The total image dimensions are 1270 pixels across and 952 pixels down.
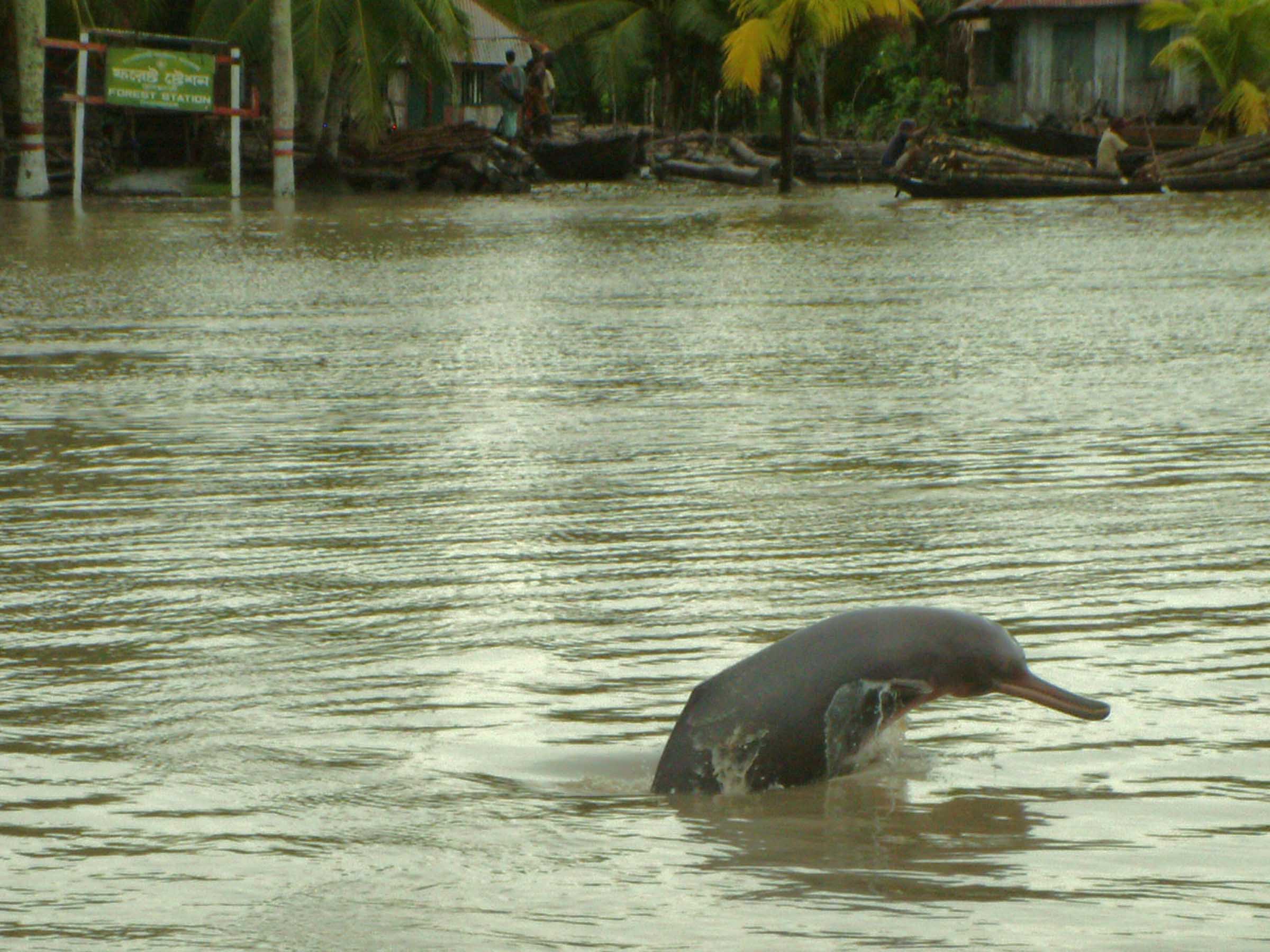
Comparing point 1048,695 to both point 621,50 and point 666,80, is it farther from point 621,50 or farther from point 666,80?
point 666,80

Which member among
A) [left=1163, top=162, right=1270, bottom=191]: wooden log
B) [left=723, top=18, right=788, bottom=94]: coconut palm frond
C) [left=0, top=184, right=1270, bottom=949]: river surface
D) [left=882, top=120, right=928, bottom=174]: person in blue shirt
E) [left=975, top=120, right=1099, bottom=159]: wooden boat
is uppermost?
[left=723, top=18, right=788, bottom=94]: coconut palm frond

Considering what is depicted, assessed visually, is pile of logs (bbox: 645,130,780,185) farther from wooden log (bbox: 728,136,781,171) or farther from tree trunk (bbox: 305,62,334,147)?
tree trunk (bbox: 305,62,334,147)

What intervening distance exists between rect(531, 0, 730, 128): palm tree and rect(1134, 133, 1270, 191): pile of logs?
1373 cm

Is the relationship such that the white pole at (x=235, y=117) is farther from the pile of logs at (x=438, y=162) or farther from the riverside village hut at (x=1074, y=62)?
the riverside village hut at (x=1074, y=62)

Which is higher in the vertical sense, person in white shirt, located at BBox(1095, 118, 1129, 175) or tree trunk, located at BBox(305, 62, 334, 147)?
tree trunk, located at BBox(305, 62, 334, 147)

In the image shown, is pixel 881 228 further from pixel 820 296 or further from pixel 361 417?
pixel 361 417

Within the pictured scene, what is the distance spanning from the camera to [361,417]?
7262mm

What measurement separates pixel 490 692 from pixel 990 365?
5115 mm

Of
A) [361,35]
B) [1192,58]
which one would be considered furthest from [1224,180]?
[361,35]

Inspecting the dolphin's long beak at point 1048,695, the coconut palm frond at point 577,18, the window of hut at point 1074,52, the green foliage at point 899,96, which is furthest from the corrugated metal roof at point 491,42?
the dolphin's long beak at point 1048,695

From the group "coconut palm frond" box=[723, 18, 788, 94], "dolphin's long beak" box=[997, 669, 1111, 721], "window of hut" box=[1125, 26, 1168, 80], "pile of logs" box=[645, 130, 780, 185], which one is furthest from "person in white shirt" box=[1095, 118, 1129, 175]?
"dolphin's long beak" box=[997, 669, 1111, 721]

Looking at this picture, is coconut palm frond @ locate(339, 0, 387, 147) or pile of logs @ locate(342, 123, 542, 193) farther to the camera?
pile of logs @ locate(342, 123, 542, 193)

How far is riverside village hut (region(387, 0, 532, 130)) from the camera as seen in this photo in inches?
1473

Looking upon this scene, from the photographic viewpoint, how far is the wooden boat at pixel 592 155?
30719 millimetres
